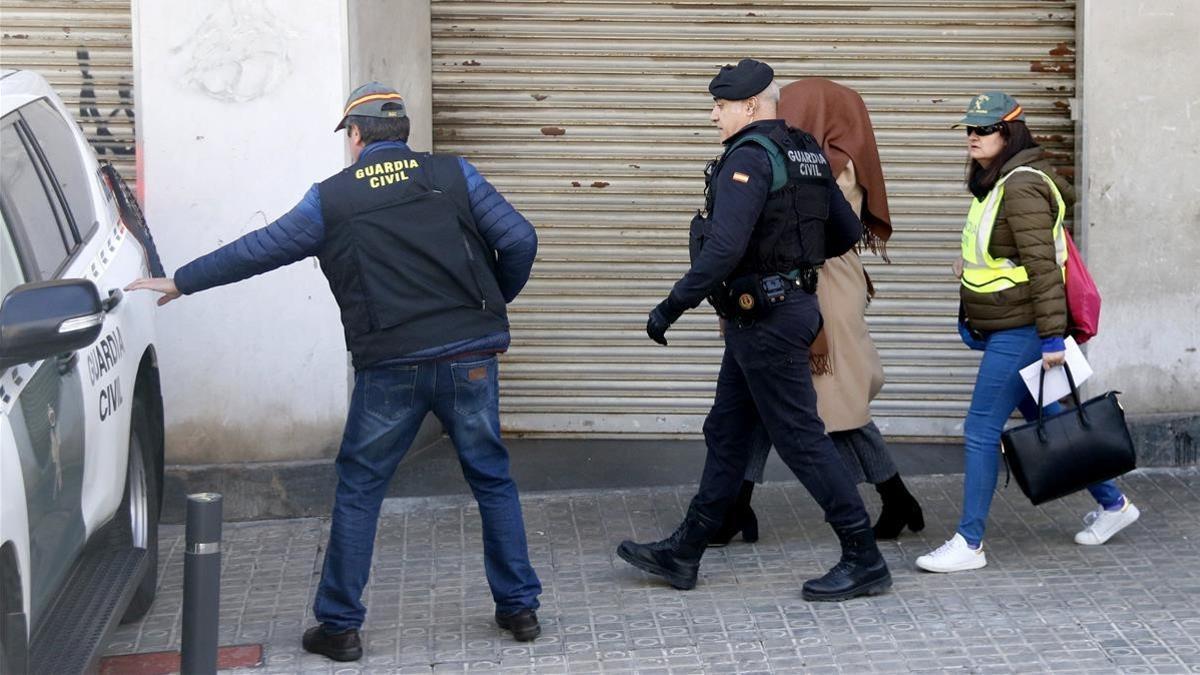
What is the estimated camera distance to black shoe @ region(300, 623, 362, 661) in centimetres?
524

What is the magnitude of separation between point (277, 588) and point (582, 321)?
A: 2385mm

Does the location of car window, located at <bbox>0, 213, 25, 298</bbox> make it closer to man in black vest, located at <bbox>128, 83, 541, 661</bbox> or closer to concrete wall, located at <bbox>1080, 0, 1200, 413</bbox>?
man in black vest, located at <bbox>128, 83, 541, 661</bbox>

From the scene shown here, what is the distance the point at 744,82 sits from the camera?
543 centimetres

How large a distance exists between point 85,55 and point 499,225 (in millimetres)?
2986

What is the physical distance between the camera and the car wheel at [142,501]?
5406 millimetres

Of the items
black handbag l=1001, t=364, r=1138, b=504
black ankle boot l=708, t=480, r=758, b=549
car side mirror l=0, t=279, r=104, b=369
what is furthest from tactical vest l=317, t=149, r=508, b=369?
black handbag l=1001, t=364, r=1138, b=504

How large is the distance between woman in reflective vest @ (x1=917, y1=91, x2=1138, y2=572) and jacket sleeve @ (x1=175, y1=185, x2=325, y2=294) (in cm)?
233

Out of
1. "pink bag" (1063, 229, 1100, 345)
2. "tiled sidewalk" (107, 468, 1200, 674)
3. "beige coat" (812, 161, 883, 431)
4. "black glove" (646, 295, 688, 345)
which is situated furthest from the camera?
"beige coat" (812, 161, 883, 431)

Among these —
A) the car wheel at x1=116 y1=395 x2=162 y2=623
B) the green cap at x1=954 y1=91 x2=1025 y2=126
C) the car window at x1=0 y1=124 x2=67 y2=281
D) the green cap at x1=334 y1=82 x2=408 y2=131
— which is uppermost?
the green cap at x1=334 y1=82 x2=408 y2=131

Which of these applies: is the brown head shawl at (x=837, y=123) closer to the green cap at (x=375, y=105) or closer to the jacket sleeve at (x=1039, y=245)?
the jacket sleeve at (x=1039, y=245)

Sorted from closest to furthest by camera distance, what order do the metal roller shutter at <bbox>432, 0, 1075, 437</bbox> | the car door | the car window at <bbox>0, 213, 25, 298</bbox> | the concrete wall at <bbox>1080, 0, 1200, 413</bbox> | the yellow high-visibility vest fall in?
1. the car door
2. the car window at <bbox>0, 213, 25, 298</bbox>
3. the yellow high-visibility vest
4. the concrete wall at <bbox>1080, 0, 1200, 413</bbox>
5. the metal roller shutter at <bbox>432, 0, 1075, 437</bbox>

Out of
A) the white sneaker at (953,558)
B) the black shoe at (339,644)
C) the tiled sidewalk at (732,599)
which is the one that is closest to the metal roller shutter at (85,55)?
the tiled sidewalk at (732,599)

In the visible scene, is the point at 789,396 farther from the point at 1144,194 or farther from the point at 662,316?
the point at 1144,194

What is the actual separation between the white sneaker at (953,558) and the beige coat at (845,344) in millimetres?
539
